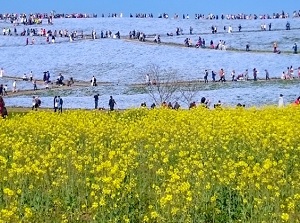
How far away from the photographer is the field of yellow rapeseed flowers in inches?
396

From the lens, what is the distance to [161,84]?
55.1 metres

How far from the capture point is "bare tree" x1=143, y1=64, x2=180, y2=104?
160 feet

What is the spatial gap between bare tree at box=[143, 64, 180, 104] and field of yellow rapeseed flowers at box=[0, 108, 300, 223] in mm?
30128

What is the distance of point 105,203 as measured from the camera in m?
9.99

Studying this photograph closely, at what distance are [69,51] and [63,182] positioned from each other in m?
68.3

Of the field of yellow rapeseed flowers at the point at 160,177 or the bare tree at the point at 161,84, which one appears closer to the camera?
the field of yellow rapeseed flowers at the point at 160,177

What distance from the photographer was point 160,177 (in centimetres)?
1260

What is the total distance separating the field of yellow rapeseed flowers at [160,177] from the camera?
10.1m

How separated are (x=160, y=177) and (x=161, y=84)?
42604 mm

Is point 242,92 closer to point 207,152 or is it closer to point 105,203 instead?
point 207,152

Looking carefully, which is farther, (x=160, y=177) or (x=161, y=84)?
(x=161, y=84)

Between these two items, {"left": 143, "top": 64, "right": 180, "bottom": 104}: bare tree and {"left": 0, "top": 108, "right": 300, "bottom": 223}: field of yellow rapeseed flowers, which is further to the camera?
{"left": 143, "top": 64, "right": 180, "bottom": 104}: bare tree

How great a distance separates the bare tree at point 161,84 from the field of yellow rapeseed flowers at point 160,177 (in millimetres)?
30128

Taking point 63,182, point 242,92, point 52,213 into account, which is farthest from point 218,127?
point 242,92
